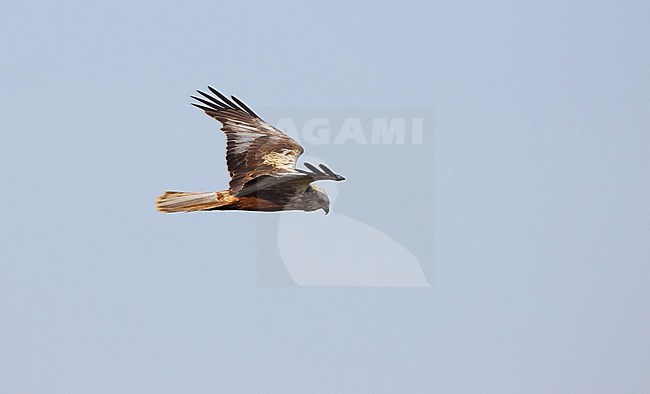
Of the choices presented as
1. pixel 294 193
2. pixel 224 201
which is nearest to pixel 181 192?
pixel 224 201

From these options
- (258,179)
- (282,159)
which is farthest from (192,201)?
(282,159)

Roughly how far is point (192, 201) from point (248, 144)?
1878 millimetres

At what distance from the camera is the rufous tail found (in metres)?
11.7

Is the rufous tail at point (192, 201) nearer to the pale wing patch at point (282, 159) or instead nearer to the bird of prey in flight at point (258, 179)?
the bird of prey in flight at point (258, 179)

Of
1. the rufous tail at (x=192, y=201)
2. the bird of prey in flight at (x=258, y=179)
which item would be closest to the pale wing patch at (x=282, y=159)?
the bird of prey in flight at (x=258, y=179)

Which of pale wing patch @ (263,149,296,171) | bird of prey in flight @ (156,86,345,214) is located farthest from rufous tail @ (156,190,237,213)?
pale wing patch @ (263,149,296,171)

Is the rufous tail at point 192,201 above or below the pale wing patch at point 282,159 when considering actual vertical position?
below

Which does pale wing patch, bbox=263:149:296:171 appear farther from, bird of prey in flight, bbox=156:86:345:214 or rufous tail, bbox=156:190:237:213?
rufous tail, bbox=156:190:237:213

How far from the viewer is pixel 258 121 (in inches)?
554

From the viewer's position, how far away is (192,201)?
11.9 m

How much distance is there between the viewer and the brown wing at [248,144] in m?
12.7

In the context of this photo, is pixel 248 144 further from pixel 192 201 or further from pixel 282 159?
pixel 192 201

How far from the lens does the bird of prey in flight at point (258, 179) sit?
11.9 metres

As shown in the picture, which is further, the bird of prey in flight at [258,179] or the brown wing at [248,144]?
the brown wing at [248,144]
